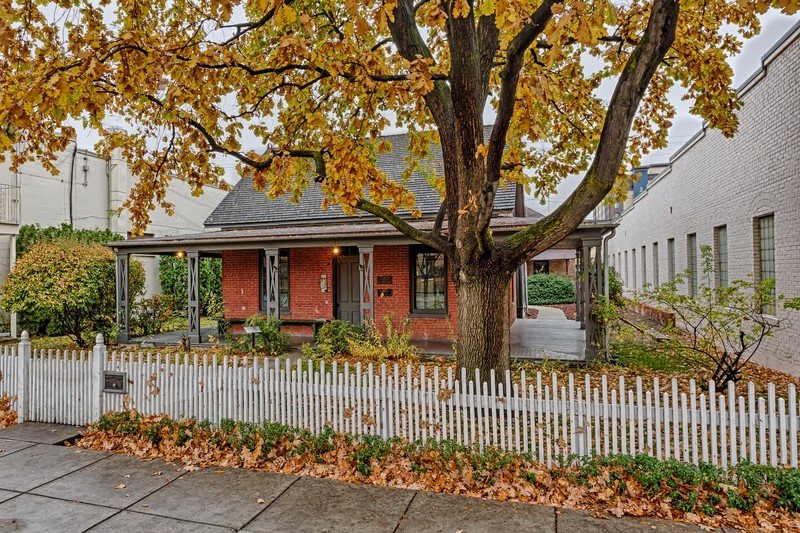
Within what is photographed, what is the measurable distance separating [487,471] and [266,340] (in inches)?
330

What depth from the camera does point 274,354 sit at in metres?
11.7

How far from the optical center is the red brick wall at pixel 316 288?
1384 cm

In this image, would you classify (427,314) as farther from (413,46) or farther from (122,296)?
(122,296)

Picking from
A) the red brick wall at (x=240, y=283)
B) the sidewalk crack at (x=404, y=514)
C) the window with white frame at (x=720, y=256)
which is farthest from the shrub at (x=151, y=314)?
the window with white frame at (x=720, y=256)

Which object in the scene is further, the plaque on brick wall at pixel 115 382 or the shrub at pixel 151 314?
the shrub at pixel 151 314

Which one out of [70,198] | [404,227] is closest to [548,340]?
[404,227]

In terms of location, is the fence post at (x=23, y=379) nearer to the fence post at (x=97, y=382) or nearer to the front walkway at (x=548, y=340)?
the fence post at (x=97, y=382)

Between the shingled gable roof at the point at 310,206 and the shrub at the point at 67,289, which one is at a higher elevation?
the shingled gable roof at the point at 310,206

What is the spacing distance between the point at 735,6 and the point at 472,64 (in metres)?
5.24

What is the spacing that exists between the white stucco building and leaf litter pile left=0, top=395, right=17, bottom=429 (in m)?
10.7

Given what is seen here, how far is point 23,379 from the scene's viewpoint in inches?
268

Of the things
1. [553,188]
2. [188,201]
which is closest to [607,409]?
[553,188]

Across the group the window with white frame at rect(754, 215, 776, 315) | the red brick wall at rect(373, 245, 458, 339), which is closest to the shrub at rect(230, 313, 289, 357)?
the red brick wall at rect(373, 245, 458, 339)

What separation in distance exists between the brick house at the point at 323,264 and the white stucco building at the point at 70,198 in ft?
15.7
